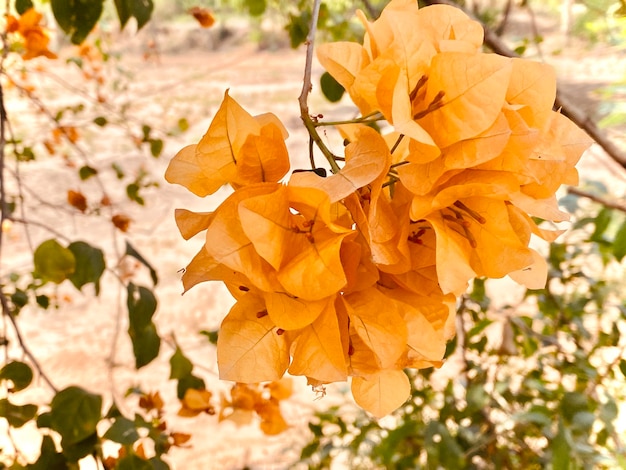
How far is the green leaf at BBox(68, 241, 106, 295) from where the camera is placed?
56 centimetres

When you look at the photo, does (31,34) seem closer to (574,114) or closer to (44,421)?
(44,421)

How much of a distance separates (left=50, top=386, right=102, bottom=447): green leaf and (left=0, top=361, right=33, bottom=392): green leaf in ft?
0.16

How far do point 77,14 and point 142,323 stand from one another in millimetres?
312

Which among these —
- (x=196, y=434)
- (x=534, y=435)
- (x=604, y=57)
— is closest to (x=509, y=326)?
(x=534, y=435)

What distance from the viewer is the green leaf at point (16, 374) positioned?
1.66 feet

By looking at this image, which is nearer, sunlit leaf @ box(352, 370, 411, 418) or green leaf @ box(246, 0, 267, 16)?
sunlit leaf @ box(352, 370, 411, 418)

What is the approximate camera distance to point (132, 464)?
474 millimetres

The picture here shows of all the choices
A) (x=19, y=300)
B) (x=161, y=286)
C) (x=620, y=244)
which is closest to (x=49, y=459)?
(x=19, y=300)

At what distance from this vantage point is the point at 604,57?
340 centimetres

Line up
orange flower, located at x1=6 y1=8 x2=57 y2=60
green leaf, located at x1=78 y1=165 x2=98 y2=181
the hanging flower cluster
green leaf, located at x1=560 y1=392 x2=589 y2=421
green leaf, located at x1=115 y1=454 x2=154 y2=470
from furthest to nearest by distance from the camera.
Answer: green leaf, located at x1=78 y1=165 x2=98 y2=181 → orange flower, located at x1=6 y1=8 x2=57 y2=60 → green leaf, located at x1=560 y1=392 x2=589 y2=421 → green leaf, located at x1=115 y1=454 x2=154 y2=470 → the hanging flower cluster

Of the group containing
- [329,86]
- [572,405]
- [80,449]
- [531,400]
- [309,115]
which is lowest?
[531,400]

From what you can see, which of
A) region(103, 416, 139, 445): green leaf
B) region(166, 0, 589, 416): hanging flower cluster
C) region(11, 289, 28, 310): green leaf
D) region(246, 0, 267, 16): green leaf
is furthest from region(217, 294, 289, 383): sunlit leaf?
region(246, 0, 267, 16): green leaf

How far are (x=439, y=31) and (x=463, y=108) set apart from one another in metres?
0.06

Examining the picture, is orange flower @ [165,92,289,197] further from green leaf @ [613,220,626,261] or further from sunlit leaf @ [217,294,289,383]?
green leaf @ [613,220,626,261]
